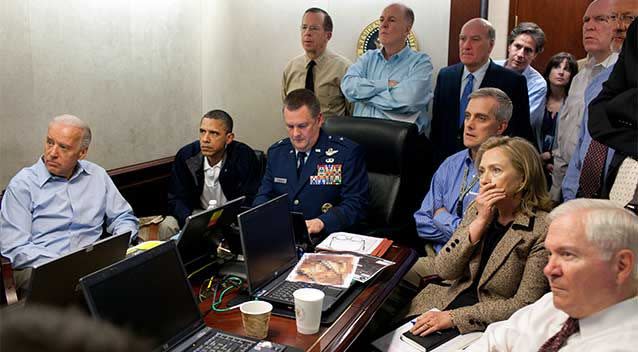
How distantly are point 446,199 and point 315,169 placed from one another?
62 centimetres

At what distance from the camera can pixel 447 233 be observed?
2.50 m

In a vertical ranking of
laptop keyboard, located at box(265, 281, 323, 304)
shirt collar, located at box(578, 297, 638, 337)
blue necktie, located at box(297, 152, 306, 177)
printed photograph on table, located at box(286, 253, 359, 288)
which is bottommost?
laptop keyboard, located at box(265, 281, 323, 304)

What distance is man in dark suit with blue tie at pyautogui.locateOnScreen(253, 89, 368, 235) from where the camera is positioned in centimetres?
273

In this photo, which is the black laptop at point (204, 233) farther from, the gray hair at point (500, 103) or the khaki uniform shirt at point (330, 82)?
the khaki uniform shirt at point (330, 82)

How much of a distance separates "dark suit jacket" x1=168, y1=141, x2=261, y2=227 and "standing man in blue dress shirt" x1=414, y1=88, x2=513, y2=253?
111cm

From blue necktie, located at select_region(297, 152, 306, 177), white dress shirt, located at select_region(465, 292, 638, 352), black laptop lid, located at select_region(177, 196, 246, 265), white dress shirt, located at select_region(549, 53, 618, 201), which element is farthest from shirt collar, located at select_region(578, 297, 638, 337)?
blue necktie, located at select_region(297, 152, 306, 177)

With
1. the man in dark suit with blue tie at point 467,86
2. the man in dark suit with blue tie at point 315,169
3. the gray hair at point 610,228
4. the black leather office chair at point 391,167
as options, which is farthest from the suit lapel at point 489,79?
the gray hair at point 610,228

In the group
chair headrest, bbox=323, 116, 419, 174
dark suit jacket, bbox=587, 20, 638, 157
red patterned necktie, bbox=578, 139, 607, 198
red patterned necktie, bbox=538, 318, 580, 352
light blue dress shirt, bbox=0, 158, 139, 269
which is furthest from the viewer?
chair headrest, bbox=323, 116, 419, 174

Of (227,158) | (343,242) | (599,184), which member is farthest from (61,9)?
(599,184)

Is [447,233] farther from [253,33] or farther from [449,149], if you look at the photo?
[253,33]

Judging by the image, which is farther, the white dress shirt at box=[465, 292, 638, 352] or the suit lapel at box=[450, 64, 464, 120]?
the suit lapel at box=[450, 64, 464, 120]

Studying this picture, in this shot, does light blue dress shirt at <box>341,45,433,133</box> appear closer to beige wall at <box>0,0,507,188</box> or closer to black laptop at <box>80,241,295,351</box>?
beige wall at <box>0,0,507,188</box>

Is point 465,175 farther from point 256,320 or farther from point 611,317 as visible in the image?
point 256,320

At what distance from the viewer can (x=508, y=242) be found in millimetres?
1911
